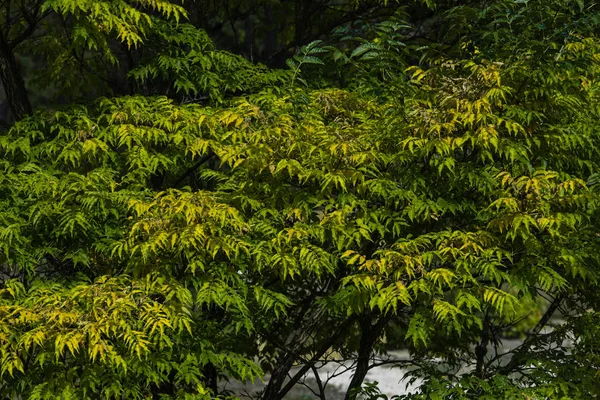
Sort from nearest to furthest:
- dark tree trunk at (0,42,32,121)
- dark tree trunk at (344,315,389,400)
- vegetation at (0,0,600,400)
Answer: vegetation at (0,0,600,400) → dark tree trunk at (344,315,389,400) → dark tree trunk at (0,42,32,121)

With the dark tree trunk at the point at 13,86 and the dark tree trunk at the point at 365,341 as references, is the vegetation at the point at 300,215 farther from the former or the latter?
the dark tree trunk at the point at 13,86

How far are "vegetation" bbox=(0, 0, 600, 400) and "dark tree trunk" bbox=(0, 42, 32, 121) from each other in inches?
30.7

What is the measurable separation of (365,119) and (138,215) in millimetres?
2281

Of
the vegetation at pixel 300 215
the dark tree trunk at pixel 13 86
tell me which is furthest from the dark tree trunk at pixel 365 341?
the dark tree trunk at pixel 13 86

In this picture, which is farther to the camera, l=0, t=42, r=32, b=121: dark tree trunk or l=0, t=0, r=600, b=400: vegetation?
l=0, t=42, r=32, b=121: dark tree trunk

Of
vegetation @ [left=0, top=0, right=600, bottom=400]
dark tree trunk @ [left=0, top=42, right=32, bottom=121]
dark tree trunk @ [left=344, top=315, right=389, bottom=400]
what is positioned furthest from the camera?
dark tree trunk @ [left=0, top=42, right=32, bottom=121]

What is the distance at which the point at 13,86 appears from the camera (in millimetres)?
8516

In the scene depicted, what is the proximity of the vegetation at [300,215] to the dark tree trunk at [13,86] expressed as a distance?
2.56ft

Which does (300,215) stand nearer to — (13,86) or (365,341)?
(365,341)

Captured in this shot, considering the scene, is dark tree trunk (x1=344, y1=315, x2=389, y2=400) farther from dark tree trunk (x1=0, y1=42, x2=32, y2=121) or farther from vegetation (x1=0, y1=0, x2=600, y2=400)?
dark tree trunk (x1=0, y1=42, x2=32, y2=121)

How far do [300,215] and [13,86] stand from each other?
12.9 ft

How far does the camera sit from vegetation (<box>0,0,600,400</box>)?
18.7 feet

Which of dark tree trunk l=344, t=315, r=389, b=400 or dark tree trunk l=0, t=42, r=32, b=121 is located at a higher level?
dark tree trunk l=0, t=42, r=32, b=121

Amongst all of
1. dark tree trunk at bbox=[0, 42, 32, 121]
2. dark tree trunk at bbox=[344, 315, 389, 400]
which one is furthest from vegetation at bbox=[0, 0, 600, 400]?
dark tree trunk at bbox=[0, 42, 32, 121]
